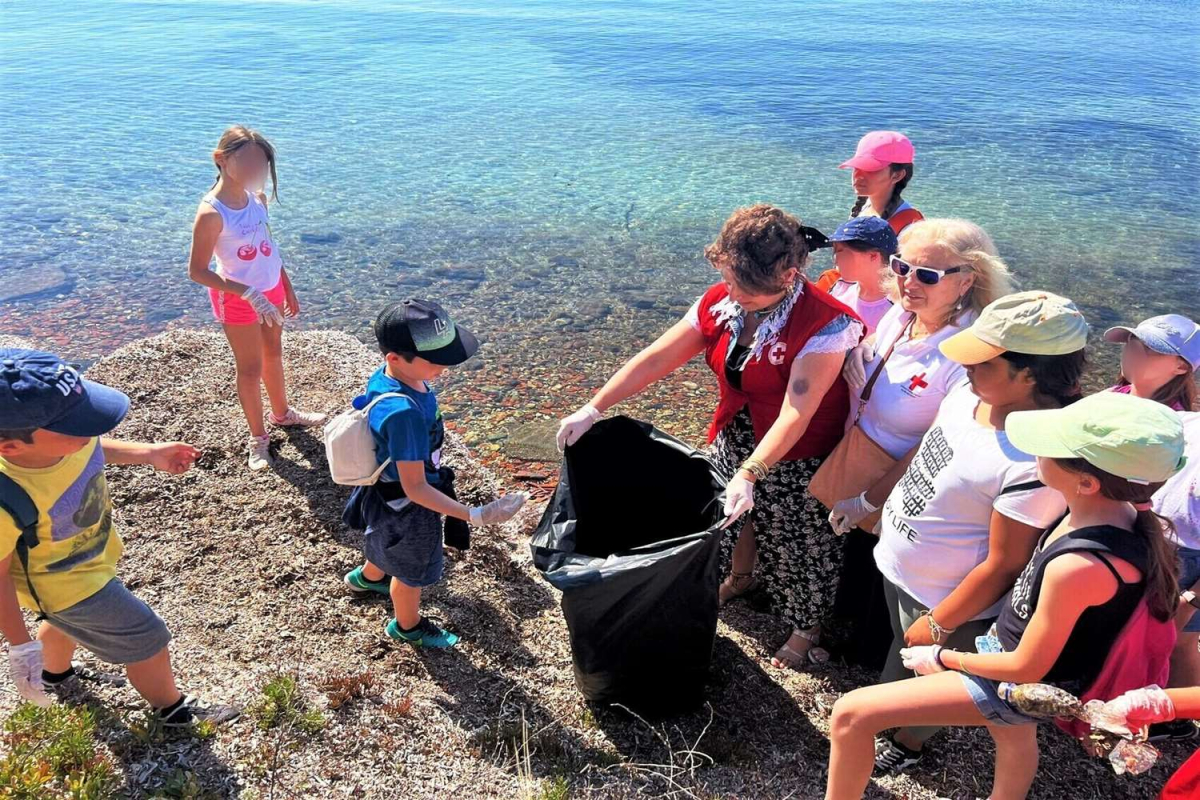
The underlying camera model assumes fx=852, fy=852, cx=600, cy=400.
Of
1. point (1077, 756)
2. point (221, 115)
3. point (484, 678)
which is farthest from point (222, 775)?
point (221, 115)

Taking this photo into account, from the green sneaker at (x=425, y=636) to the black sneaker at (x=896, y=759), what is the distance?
1847 millimetres

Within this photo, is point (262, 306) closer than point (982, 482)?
No

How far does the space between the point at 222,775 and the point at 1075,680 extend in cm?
277

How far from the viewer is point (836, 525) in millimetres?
3459

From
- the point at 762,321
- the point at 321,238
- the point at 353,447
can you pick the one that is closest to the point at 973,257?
the point at 762,321

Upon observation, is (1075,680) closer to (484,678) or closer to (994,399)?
(994,399)

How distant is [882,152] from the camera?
4.63m

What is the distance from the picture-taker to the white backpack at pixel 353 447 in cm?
321

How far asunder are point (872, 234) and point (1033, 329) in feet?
4.01

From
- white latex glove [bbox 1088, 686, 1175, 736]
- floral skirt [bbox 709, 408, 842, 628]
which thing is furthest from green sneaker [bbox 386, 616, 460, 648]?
white latex glove [bbox 1088, 686, 1175, 736]

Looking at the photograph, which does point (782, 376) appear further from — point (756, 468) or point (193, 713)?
point (193, 713)

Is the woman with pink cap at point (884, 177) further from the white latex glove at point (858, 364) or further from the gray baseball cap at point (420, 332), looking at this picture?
the gray baseball cap at point (420, 332)

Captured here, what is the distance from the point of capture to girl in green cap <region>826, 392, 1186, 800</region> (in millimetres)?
2182

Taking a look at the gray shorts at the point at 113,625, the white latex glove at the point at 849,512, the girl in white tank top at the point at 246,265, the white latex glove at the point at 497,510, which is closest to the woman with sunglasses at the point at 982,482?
the white latex glove at the point at 849,512
